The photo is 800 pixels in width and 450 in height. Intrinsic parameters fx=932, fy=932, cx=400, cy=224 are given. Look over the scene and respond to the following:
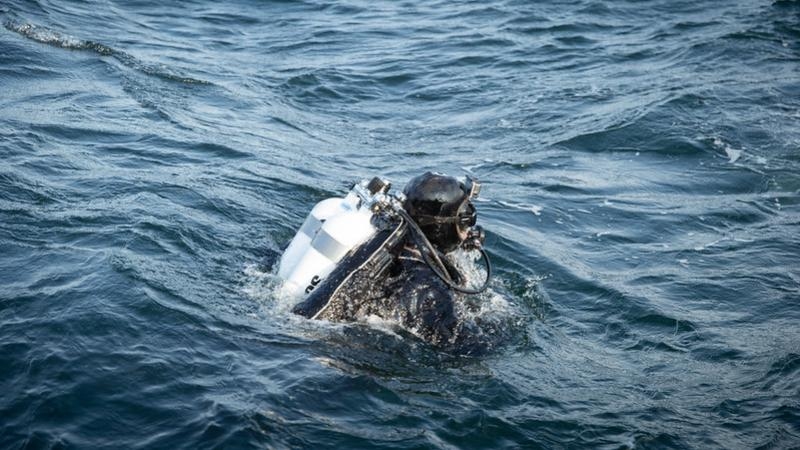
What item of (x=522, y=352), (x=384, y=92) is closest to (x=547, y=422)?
(x=522, y=352)

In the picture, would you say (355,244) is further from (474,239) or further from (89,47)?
(89,47)

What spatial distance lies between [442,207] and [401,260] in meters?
0.45

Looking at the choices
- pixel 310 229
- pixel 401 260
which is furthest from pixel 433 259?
pixel 310 229

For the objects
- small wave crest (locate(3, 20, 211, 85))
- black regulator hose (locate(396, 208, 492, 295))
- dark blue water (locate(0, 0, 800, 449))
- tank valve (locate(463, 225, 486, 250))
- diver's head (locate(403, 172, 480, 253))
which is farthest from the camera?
small wave crest (locate(3, 20, 211, 85))

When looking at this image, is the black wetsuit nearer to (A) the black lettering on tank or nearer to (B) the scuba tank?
(B) the scuba tank

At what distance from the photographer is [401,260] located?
20.5 feet

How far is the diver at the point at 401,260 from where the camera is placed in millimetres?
6051

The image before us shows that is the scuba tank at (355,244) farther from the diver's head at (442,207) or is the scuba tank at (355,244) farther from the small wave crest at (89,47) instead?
the small wave crest at (89,47)

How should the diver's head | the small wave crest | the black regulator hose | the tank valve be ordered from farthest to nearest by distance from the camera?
the small wave crest, the tank valve, the diver's head, the black regulator hose

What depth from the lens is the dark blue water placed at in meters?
5.34

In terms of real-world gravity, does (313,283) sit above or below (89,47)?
below

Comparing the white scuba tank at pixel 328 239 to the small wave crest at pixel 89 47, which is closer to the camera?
the white scuba tank at pixel 328 239

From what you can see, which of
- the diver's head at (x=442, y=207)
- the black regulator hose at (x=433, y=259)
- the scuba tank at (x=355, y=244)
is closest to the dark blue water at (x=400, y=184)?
the scuba tank at (x=355, y=244)

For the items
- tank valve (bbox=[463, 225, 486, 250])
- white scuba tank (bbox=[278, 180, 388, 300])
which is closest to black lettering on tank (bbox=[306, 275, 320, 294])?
white scuba tank (bbox=[278, 180, 388, 300])
